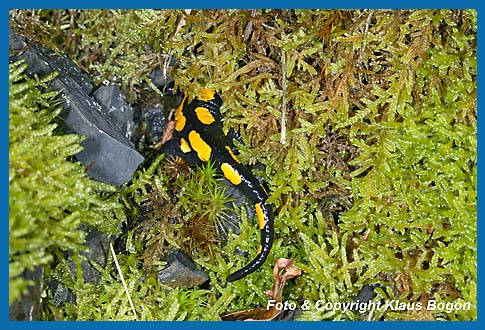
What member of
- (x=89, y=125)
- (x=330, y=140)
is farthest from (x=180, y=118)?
(x=330, y=140)

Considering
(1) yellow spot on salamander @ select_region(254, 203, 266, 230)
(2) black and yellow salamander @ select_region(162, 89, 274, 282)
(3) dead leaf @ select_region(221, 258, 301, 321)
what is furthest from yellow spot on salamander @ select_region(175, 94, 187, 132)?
(3) dead leaf @ select_region(221, 258, 301, 321)

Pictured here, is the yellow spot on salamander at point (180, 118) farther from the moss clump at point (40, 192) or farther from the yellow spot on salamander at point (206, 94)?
Answer: the moss clump at point (40, 192)

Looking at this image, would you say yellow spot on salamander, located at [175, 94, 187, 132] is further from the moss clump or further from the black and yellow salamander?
the moss clump

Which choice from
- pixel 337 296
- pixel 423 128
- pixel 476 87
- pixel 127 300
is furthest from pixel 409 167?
pixel 127 300

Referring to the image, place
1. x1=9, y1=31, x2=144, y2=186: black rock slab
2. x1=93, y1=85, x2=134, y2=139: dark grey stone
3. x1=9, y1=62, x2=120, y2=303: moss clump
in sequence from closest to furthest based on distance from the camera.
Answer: x1=9, y1=62, x2=120, y2=303: moss clump, x1=9, y1=31, x2=144, y2=186: black rock slab, x1=93, y1=85, x2=134, y2=139: dark grey stone

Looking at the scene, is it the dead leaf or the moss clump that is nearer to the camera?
the moss clump

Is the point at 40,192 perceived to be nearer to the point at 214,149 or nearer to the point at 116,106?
the point at 116,106
